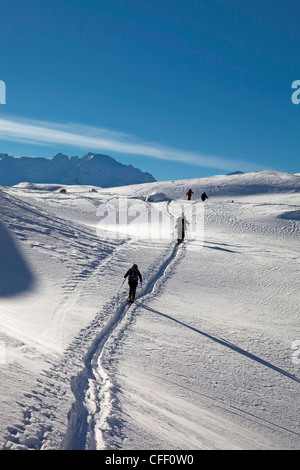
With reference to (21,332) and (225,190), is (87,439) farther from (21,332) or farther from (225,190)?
(225,190)

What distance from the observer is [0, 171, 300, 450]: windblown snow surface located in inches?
228

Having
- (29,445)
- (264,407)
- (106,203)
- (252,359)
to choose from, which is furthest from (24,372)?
(106,203)

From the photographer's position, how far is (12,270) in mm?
15086

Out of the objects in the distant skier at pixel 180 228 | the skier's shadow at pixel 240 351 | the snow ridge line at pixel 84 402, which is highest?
the distant skier at pixel 180 228

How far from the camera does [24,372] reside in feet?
21.5

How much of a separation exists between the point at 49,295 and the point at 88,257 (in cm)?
613

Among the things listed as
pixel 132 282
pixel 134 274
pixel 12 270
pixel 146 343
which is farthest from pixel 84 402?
pixel 12 270

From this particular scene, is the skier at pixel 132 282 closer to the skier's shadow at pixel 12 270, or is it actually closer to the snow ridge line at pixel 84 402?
the snow ridge line at pixel 84 402

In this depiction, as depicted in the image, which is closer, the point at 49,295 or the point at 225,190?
the point at 49,295

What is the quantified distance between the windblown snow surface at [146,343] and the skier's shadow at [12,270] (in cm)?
8

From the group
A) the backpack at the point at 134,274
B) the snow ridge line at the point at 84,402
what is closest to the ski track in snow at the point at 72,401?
the snow ridge line at the point at 84,402

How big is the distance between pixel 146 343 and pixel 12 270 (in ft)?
27.5

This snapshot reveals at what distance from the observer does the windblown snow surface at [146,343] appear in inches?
228

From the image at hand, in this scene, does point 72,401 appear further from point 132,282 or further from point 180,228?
point 180,228
